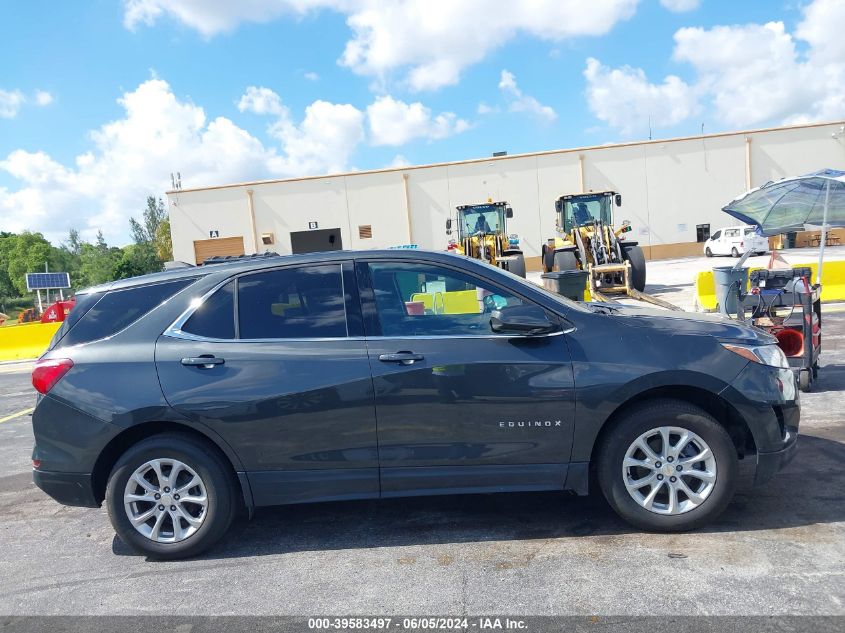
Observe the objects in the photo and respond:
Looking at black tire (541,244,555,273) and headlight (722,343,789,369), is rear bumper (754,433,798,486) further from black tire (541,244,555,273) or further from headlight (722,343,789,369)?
black tire (541,244,555,273)

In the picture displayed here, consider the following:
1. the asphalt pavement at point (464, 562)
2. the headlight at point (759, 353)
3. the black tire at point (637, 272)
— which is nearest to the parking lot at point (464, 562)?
the asphalt pavement at point (464, 562)

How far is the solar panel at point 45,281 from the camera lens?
41.5 metres

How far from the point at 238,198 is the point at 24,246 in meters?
70.5

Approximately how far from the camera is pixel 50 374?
3.88 m

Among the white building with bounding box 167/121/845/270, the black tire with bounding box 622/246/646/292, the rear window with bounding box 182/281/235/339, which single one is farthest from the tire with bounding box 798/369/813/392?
the white building with bounding box 167/121/845/270

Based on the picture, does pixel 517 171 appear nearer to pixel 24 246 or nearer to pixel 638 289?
pixel 638 289

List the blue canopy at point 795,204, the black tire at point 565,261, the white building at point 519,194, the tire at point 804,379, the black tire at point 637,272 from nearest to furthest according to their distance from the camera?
the tire at point 804,379
the blue canopy at point 795,204
the black tire at point 565,261
the black tire at point 637,272
the white building at point 519,194

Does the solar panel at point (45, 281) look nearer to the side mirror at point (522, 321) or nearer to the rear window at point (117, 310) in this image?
the rear window at point (117, 310)

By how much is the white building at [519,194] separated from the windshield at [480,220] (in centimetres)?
1334

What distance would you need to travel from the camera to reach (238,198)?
118ft

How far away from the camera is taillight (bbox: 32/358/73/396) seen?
3875mm

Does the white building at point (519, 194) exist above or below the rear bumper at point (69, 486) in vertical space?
above

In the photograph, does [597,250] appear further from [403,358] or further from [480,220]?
[403,358]

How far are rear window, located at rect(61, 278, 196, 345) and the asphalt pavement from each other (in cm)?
138
